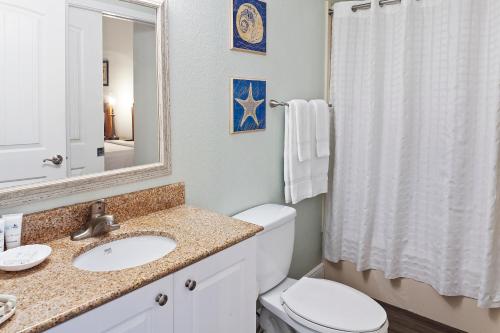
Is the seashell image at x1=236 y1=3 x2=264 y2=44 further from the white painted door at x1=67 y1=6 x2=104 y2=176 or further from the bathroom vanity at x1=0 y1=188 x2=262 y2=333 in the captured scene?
the bathroom vanity at x1=0 y1=188 x2=262 y2=333

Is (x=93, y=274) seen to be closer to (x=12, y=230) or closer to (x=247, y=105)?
(x=12, y=230)

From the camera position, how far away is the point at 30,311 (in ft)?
2.77

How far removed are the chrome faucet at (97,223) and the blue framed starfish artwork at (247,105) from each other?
771 mm

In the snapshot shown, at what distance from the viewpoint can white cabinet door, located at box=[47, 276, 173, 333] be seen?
89 centimetres

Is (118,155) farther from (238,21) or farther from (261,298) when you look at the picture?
(261,298)

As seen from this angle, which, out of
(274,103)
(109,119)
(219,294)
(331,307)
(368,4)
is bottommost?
(331,307)

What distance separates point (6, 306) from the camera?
83cm

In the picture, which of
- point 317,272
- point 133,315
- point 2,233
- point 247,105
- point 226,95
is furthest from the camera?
point 317,272

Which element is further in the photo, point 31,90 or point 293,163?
point 293,163

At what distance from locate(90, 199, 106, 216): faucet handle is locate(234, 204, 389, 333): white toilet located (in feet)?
2.41

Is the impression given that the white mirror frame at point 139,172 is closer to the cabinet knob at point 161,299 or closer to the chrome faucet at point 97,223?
the chrome faucet at point 97,223

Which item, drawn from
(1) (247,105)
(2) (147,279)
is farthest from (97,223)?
(1) (247,105)

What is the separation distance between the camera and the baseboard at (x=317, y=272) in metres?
2.60

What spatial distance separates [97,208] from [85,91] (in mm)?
424
